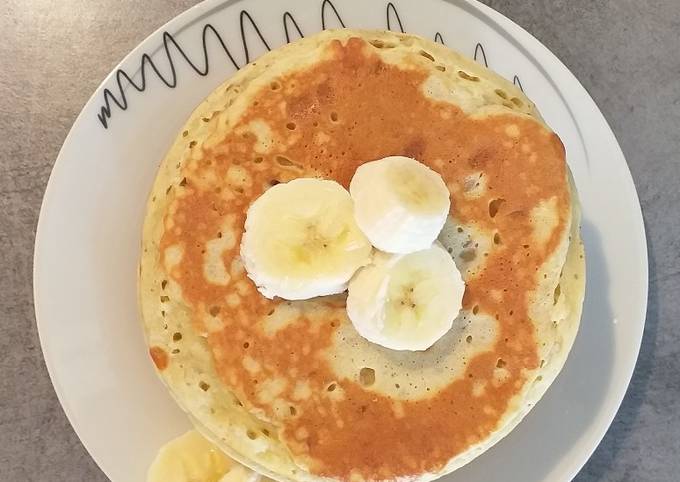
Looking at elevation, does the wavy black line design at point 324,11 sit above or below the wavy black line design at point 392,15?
above

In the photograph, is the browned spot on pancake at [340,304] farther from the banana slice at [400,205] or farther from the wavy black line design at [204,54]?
the wavy black line design at [204,54]

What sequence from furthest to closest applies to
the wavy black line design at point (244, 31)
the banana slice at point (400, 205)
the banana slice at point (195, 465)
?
the wavy black line design at point (244, 31) → the banana slice at point (195, 465) → the banana slice at point (400, 205)

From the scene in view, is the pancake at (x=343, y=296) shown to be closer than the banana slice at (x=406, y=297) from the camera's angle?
No

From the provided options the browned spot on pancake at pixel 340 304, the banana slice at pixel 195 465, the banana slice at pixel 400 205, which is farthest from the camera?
the banana slice at pixel 195 465

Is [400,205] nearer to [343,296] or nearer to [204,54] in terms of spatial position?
[343,296]

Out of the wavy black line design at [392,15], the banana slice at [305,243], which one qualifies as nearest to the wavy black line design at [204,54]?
the wavy black line design at [392,15]

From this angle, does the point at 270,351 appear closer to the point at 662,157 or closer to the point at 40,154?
the point at 40,154

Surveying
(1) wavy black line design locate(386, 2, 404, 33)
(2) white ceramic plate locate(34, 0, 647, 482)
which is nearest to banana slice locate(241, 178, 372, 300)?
(2) white ceramic plate locate(34, 0, 647, 482)
